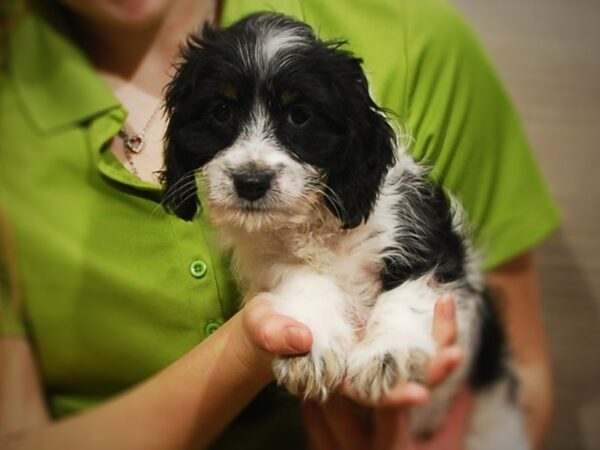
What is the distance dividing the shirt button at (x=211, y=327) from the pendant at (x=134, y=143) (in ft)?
0.60

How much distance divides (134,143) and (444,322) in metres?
0.34

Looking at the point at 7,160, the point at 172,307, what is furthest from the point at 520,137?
the point at 7,160

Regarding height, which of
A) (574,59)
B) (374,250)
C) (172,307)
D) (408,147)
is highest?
(574,59)

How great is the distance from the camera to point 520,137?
2.19 feet

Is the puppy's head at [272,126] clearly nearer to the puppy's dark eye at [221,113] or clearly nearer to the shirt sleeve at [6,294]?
the puppy's dark eye at [221,113]

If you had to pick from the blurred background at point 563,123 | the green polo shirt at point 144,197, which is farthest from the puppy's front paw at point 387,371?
the blurred background at point 563,123

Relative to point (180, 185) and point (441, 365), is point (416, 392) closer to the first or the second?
point (441, 365)

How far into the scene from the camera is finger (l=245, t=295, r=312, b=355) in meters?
0.58

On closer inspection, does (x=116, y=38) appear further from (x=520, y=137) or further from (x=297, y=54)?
(x=520, y=137)

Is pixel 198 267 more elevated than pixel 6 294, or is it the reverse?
pixel 198 267

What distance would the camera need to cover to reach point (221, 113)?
1.95ft

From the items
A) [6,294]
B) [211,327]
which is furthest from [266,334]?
[6,294]

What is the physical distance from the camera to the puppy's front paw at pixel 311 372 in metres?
0.60

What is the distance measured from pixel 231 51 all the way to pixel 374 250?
233 mm
